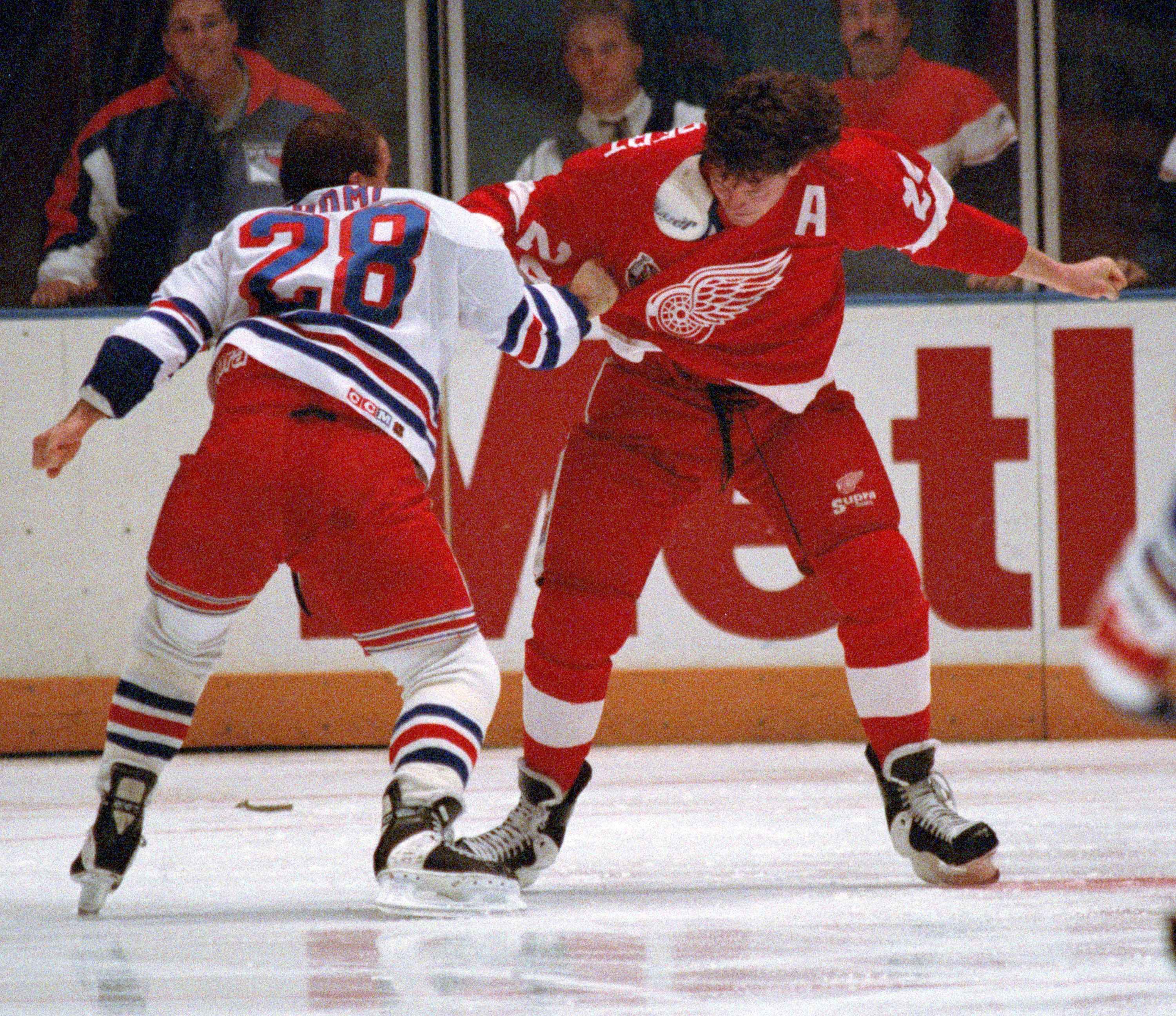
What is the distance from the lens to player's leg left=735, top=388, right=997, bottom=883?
299 cm

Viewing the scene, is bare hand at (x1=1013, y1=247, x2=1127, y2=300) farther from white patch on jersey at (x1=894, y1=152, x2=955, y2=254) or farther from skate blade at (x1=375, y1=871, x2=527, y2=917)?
skate blade at (x1=375, y1=871, x2=527, y2=917)

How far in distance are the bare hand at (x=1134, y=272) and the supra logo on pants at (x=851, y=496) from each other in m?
2.33

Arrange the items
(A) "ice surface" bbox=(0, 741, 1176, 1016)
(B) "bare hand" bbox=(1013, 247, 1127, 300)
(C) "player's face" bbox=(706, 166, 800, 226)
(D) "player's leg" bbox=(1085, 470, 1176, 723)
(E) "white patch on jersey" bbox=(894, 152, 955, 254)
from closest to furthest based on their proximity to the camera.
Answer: (D) "player's leg" bbox=(1085, 470, 1176, 723) → (A) "ice surface" bbox=(0, 741, 1176, 1016) → (C) "player's face" bbox=(706, 166, 800, 226) → (E) "white patch on jersey" bbox=(894, 152, 955, 254) → (B) "bare hand" bbox=(1013, 247, 1127, 300)

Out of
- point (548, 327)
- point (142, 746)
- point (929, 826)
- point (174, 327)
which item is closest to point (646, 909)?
point (929, 826)

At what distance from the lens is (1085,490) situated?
191 inches

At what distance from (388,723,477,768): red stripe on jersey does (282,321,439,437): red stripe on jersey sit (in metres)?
0.47

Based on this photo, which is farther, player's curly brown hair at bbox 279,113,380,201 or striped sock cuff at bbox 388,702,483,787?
player's curly brown hair at bbox 279,113,380,201

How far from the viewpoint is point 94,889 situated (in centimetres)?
274

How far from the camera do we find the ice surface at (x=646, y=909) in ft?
7.08

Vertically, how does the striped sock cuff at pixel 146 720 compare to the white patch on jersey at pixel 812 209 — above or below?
below

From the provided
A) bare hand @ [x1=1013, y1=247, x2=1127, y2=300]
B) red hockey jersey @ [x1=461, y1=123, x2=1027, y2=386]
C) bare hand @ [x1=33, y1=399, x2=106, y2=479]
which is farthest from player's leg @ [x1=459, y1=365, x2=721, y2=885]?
bare hand @ [x1=33, y1=399, x2=106, y2=479]

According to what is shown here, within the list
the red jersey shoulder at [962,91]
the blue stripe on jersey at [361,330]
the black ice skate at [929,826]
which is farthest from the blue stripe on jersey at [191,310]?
the red jersey shoulder at [962,91]

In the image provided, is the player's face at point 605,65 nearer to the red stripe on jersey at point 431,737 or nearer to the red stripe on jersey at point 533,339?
the red stripe on jersey at point 533,339

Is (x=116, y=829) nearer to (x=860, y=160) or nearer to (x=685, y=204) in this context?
(x=685, y=204)
